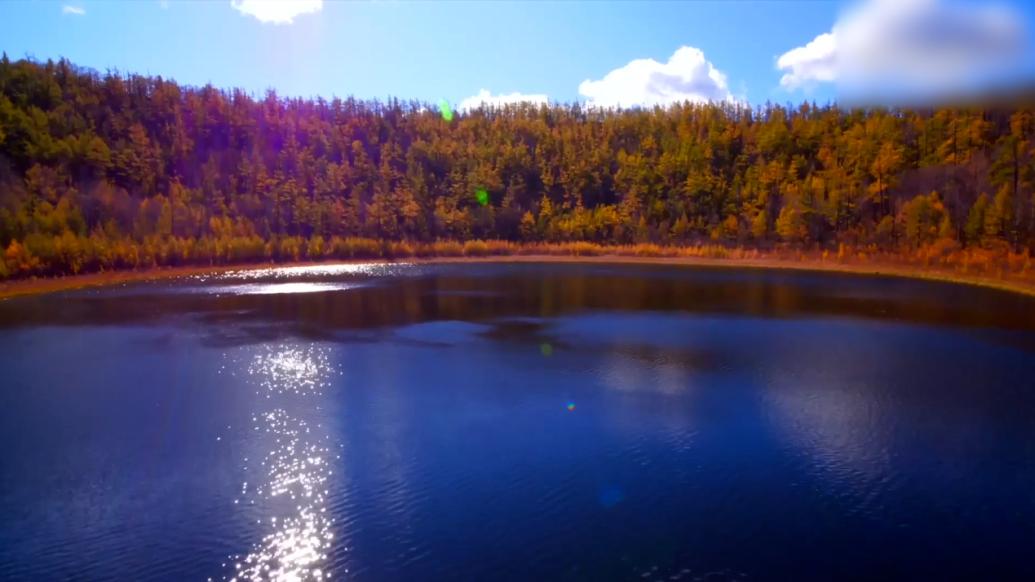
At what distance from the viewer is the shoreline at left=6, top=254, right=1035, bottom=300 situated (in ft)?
138

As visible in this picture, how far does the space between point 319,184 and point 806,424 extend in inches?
3002

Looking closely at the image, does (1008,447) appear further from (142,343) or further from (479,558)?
(142,343)

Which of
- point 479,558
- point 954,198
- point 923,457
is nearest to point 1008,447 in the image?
point 923,457

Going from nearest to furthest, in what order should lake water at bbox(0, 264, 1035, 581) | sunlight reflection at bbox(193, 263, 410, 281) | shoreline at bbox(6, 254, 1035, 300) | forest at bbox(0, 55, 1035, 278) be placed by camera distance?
lake water at bbox(0, 264, 1035, 581) < shoreline at bbox(6, 254, 1035, 300) < sunlight reflection at bbox(193, 263, 410, 281) < forest at bbox(0, 55, 1035, 278)

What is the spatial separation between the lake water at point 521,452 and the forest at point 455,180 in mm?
32696

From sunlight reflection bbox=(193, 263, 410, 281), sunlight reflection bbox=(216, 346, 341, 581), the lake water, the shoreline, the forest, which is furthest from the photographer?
the forest

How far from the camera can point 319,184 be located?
275ft

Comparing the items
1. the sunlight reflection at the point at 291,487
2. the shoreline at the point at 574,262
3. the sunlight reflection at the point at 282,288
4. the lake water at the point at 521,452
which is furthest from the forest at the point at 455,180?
the sunlight reflection at the point at 291,487

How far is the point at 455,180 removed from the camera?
90625mm

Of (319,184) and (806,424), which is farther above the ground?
(319,184)

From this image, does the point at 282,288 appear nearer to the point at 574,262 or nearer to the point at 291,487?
the point at 574,262

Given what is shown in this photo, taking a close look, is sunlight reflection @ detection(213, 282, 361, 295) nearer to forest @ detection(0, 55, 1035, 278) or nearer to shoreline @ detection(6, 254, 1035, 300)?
shoreline @ detection(6, 254, 1035, 300)

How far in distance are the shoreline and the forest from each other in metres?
1.42

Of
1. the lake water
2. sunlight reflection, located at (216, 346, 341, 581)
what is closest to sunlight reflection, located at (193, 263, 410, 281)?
the lake water
